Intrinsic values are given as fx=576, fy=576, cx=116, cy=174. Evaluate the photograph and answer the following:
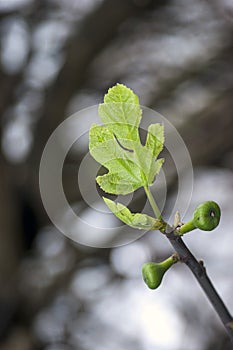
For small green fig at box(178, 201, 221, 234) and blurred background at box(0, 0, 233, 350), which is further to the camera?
blurred background at box(0, 0, 233, 350)


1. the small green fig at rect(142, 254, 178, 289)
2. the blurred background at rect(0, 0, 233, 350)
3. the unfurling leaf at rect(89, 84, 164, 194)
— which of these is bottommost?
the blurred background at rect(0, 0, 233, 350)

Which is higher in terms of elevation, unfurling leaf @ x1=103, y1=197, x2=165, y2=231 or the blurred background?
unfurling leaf @ x1=103, y1=197, x2=165, y2=231

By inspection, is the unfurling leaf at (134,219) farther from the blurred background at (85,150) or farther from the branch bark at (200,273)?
the blurred background at (85,150)

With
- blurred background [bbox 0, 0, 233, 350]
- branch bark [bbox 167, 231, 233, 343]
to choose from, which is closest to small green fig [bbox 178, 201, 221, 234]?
branch bark [bbox 167, 231, 233, 343]

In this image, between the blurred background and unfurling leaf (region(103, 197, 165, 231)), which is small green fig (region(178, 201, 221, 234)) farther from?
the blurred background

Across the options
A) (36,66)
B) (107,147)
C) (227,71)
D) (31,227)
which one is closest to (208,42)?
(227,71)
